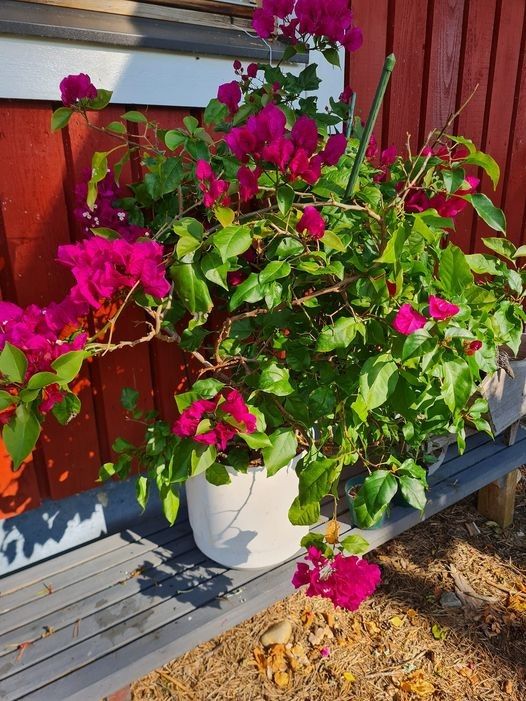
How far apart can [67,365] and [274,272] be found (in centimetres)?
41

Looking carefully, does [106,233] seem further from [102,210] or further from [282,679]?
[282,679]

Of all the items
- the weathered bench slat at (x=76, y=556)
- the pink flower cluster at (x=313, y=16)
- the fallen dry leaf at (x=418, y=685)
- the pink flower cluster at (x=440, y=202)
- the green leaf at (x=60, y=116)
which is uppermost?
the pink flower cluster at (x=313, y=16)

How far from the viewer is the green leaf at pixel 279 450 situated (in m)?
1.21

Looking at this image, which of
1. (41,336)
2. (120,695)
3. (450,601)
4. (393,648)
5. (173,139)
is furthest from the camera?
(450,601)

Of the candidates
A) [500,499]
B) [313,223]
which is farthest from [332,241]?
[500,499]

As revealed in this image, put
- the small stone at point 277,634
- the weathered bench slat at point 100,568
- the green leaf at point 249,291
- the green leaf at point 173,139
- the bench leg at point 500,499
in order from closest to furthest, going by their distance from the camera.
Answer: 1. the green leaf at point 249,291
2. the green leaf at point 173,139
3. the weathered bench slat at point 100,568
4. the small stone at point 277,634
5. the bench leg at point 500,499

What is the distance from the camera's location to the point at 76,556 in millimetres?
1700

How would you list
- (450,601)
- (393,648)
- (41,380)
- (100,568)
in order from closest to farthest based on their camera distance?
(41,380) < (100,568) < (393,648) < (450,601)

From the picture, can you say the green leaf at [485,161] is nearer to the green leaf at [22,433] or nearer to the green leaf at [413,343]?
the green leaf at [413,343]

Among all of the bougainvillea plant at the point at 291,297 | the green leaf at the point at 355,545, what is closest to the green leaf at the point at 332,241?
the bougainvillea plant at the point at 291,297

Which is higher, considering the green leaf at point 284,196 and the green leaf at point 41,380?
the green leaf at point 284,196

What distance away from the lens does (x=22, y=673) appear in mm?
1323

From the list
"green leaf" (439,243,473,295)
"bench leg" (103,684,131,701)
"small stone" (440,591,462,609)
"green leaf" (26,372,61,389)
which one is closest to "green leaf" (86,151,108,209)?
"green leaf" (26,372,61,389)

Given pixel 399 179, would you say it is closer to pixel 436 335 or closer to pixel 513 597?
pixel 436 335
